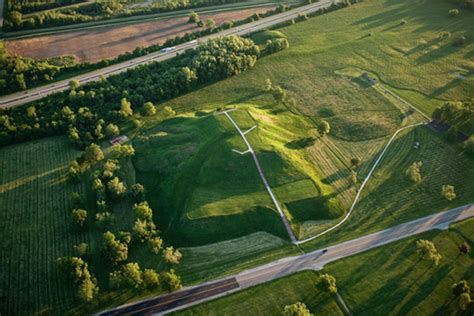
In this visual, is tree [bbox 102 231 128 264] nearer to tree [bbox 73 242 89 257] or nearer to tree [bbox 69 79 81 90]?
tree [bbox 73 242 89 257]

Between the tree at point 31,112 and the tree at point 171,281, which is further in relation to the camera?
the tree at point 31,112

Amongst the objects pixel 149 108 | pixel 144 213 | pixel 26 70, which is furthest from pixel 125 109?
pixel 26 70

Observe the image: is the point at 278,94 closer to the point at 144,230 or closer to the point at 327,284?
the point at 144,230

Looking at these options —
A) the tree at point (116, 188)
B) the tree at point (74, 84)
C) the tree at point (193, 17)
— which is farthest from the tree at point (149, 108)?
the tree at point (193, 17)

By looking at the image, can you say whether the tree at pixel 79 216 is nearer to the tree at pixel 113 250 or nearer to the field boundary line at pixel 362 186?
the tree at pixel 113 250

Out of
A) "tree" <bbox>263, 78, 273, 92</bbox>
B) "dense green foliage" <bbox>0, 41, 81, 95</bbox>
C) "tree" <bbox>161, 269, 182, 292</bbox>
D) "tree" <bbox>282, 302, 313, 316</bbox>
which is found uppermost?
"dense green foliage" <bbox>0, 41, 81, 95</bbox>

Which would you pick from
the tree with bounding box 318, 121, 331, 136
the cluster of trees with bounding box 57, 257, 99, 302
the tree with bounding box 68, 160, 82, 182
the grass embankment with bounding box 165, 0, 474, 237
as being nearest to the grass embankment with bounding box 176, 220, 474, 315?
the grass embankment with bounding box 165, 0, 474, 237

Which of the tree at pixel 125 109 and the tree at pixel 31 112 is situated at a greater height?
the tree at pixel 31 112
